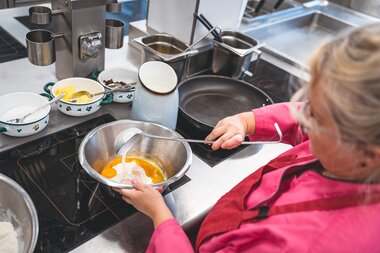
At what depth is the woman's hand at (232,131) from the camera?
75 centimetres

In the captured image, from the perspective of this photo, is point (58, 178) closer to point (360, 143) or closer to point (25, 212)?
point (25, 212)

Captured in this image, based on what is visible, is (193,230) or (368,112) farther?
Result: (193,230)

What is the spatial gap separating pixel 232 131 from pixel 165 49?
411 millimetres

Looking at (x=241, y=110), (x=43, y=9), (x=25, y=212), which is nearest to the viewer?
(x=25, y=212)

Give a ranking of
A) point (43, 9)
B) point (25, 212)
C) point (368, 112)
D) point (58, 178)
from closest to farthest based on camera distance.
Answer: point (368, 112) → point (25, 212) → point (58, 178) → point (43, 9)

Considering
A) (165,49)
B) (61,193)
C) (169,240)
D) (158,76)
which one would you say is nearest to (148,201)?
(169,240)

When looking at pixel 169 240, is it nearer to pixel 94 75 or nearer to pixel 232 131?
pixel 232 131

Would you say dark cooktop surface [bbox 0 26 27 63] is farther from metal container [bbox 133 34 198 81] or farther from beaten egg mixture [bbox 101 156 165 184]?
beaten egg mixture [bbox 101 156 165 184]

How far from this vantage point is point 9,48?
1084 mm

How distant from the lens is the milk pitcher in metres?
0.78

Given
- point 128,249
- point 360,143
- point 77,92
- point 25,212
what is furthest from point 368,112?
point 77,92

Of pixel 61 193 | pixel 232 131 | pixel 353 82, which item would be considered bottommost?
pixel 61 193

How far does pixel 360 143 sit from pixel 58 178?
0.56m

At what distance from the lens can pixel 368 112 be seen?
1.26 ft
